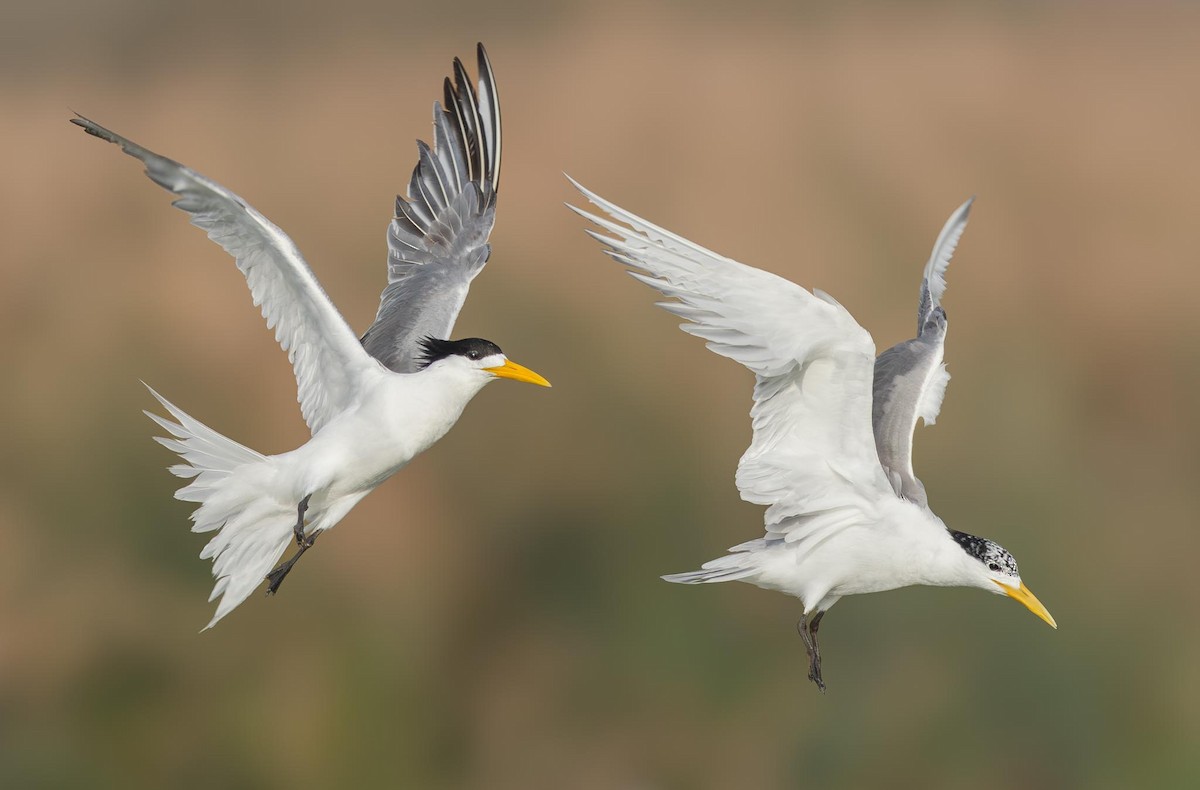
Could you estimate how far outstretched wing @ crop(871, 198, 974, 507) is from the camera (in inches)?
216

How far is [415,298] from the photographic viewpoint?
6.11 meters

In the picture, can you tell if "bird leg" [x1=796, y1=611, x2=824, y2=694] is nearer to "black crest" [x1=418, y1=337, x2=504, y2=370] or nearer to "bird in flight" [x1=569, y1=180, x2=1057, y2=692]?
"bird in flight" [x1=569, y1=180, x2=1057, y2=692]

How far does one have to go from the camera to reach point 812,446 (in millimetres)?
5098

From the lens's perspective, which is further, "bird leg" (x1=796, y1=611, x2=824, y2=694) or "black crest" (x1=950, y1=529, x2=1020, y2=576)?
"bird leg" (x1=796, y1=611, x2=824, y2=694)

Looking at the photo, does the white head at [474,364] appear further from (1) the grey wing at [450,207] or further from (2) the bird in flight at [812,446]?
(1) the grey wing at [450,207]

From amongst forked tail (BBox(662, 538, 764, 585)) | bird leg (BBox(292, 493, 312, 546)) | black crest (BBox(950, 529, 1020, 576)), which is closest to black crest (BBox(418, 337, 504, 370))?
bird leg (BBox(292, 493, 312, 546))

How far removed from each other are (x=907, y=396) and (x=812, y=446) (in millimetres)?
736

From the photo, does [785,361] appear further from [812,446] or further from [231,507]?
[231,507]

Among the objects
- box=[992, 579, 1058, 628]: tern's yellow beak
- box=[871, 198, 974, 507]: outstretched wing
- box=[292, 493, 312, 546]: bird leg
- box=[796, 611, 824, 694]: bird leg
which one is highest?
box=[871, 198, 974, 507]: outstretched wing

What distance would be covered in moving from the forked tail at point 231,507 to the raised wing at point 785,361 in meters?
1.63

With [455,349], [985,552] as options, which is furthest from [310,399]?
[985,552]

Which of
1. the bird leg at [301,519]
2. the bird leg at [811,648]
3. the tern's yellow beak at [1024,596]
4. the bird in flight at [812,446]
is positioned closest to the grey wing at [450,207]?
the bird leg at [301,519]

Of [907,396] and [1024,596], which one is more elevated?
[907,396]

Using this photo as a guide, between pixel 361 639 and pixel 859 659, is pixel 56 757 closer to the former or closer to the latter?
pixel 361 639
